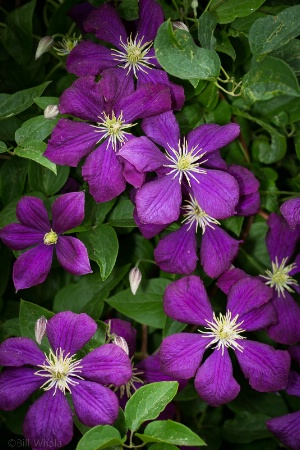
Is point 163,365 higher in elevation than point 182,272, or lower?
lower

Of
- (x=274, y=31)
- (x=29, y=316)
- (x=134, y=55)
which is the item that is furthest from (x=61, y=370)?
(x=274, y=31)

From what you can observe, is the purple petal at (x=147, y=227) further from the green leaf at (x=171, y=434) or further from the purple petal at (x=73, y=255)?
the green leaf at (x=171, y=434)

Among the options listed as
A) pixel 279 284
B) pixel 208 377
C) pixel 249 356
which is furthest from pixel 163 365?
pixel 279 284

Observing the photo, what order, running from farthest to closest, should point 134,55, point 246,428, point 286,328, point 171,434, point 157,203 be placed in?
point 246,428 < point 286,328 < point 134,55 < point 157,203 < point 171,434

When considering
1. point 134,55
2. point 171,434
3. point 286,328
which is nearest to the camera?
point 171,434

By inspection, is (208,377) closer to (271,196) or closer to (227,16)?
(271,196)

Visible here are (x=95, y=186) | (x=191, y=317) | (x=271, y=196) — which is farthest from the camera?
(x=271, y=196)

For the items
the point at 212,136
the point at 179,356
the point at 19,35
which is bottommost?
the point at 179,356

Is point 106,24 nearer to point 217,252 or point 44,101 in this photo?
point 44,101
